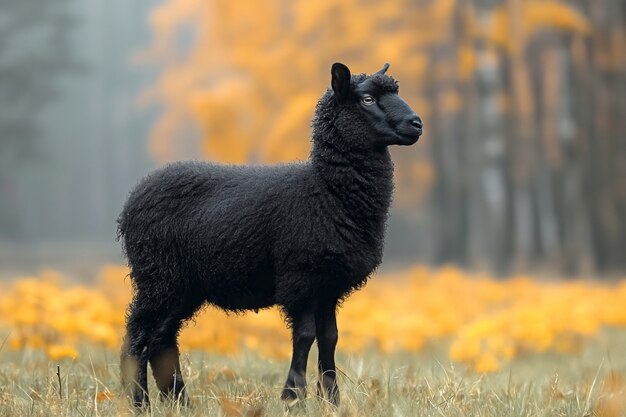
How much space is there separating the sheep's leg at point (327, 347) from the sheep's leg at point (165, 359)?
89 centimetres

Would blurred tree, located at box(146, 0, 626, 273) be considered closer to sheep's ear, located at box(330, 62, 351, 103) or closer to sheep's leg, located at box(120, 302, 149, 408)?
sheep's leg, located at box(120, 302, 149, 408)

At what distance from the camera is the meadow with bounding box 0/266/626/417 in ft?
16.9

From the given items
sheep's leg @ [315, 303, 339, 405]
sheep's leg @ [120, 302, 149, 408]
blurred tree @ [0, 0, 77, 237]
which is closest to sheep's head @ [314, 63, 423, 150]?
sheep's leg @ [315, 303, 339, 405]

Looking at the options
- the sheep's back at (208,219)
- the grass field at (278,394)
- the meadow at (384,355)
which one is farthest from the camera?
the sheep's back at (208,219)

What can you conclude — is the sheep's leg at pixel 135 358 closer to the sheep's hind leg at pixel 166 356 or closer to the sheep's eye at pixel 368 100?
the sheep's hind leg at pixel 166 356

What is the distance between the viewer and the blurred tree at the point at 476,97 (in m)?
18.5

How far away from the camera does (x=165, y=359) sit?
5711mm

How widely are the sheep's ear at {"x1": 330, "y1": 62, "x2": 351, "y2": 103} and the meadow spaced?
62.7 inches

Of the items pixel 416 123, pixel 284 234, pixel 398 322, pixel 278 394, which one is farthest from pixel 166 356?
pixel 398 322

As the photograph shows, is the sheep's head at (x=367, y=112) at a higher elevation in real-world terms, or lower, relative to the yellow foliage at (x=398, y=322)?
higher

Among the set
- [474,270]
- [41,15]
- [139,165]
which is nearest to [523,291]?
[474,270]

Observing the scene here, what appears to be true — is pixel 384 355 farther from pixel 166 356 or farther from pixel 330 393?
pixel 330 393

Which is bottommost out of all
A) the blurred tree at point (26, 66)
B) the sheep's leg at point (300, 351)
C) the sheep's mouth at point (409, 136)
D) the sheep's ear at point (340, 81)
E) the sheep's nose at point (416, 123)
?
the sheep's leg at point (300, 351)

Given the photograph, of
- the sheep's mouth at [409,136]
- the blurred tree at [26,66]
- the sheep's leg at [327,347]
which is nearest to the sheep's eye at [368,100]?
the sheep's mouth at [409,136]
